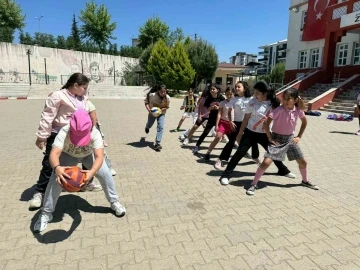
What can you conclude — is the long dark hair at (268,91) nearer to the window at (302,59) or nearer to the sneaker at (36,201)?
the sneaker at (36,201)

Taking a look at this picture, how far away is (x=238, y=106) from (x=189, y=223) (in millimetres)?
2910

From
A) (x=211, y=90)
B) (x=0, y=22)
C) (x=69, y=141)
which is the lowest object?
(x=69, y=141)

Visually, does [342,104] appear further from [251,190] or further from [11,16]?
[11,16]

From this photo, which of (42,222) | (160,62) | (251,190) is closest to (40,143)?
(42,222)

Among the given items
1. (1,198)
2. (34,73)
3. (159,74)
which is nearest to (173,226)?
(1,198)

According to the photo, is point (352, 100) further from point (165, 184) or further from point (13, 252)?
point (13, 252)

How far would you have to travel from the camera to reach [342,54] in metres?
20.7

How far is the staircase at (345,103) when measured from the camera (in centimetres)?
1552

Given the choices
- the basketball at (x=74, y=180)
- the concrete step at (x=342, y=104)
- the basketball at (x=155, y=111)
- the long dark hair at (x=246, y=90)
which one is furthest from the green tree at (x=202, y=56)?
the basketball at (x=74, y=180)

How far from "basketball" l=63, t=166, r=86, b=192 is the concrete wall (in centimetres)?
3388

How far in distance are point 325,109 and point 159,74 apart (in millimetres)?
20251

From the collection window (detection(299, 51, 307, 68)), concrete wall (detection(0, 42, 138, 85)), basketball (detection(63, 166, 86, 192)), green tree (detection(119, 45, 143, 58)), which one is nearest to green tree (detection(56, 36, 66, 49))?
concrete wall (detection(0, 42, 138, 85))

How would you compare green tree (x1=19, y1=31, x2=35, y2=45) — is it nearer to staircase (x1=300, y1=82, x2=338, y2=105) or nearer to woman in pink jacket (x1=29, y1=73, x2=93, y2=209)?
staircase (x1=300, y1=82, x2=338, y2=105)

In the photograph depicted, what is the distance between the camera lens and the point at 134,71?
40.3 metres
